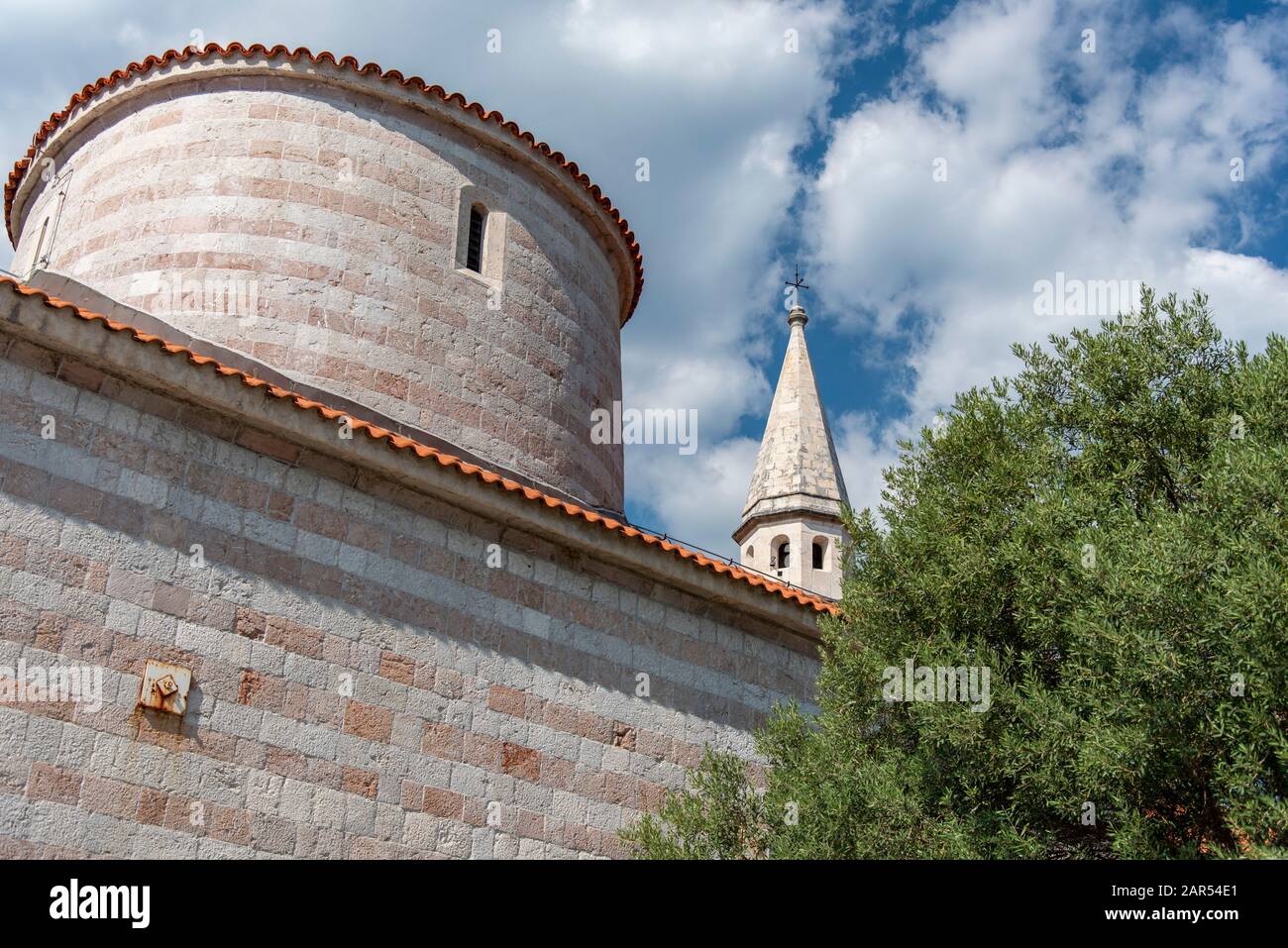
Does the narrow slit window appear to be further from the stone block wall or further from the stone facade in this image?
the stone block wall

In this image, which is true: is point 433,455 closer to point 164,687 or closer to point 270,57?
point 164,687

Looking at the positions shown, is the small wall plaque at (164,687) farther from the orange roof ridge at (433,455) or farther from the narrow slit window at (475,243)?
the narrow slit window at (475,243)

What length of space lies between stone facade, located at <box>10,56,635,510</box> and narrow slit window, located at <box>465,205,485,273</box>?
7 cm

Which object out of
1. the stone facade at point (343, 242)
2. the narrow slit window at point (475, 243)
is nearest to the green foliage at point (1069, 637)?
the stone facade at point (343, 242)

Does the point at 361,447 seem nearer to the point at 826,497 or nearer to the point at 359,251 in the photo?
the point at 359,251

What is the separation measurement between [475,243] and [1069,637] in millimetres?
7389

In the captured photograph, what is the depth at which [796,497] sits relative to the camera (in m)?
20.8

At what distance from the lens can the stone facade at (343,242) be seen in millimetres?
10750

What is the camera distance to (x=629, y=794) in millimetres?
8883

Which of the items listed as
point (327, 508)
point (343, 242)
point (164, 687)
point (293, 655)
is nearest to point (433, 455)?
point (327, 508)

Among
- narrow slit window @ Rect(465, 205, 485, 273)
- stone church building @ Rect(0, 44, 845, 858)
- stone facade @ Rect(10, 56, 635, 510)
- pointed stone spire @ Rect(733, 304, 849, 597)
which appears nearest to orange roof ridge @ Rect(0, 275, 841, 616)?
stone church building @ Rect(0, 44, 845, 858)

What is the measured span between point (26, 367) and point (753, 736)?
5815 mm
